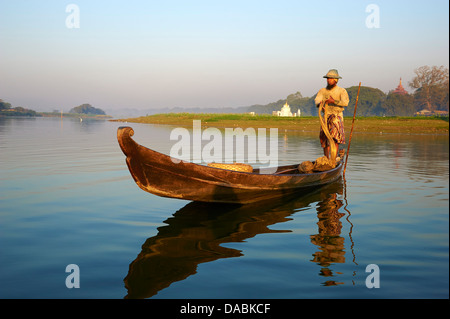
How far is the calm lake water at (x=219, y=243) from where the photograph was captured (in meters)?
3.64

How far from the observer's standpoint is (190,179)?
20.4 ft

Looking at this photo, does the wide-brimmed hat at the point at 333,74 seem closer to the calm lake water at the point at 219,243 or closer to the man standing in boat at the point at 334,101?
the man standing in boat at the point at 334,101

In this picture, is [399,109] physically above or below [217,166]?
above

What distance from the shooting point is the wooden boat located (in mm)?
5785

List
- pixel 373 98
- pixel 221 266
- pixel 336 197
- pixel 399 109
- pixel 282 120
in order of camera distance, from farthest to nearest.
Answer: pixel 373 98 < pixel 399 109 < pixel 282 120 < pixel 336 197 < pixel 221 266

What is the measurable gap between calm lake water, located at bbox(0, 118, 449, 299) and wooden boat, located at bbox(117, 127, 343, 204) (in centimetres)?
37

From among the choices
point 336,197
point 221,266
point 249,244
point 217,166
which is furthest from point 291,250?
point 336,197

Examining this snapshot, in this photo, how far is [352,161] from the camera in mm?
14969

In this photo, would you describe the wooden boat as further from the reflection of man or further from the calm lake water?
the reflection of man

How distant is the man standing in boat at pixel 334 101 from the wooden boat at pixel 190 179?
2.84 metres

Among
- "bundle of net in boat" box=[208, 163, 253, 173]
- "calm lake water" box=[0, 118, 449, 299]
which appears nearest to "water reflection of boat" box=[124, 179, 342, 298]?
"calm lake water" box=[0, 118, 449, 299]

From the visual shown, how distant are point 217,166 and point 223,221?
1.11 metres
